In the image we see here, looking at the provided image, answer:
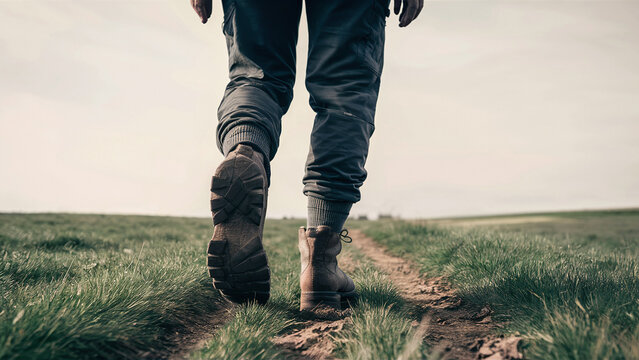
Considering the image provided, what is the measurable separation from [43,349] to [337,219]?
4.62 feet

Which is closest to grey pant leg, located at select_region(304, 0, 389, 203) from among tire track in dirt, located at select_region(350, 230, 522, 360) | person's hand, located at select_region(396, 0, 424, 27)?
person's hand, located at select_region(396, 0, 424, 27)

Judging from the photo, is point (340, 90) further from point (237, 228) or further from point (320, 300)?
point (320, 300)

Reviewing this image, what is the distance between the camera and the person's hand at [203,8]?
235 cm

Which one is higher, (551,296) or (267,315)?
(551,296)

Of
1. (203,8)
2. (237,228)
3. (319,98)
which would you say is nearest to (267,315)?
(237,228)

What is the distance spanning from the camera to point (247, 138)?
6.70 ft

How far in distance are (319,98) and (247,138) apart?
49 cm

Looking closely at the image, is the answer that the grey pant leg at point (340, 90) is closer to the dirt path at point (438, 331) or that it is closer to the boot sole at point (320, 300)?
the boot sole at point (320, 300)

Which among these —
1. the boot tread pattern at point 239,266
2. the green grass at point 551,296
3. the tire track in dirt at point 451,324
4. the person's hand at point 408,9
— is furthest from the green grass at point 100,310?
the person's hand at point 408,9

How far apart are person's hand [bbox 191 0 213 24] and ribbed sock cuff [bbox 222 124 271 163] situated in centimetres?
80

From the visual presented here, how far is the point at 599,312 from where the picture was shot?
1610 mm

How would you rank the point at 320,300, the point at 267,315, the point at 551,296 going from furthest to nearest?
the point at 320,300 → the point at 267,315 → the point at 551,296

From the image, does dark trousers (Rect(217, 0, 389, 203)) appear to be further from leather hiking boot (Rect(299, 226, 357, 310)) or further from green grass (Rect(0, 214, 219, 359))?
green grass (Rect(0, 214, 219, 359))

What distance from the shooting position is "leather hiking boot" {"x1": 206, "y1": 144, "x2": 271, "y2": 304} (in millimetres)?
1852
